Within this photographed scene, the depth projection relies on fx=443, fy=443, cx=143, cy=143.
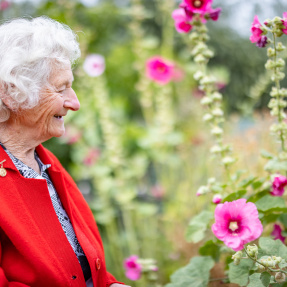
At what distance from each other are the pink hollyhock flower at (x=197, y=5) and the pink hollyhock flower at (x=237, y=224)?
0.72 m

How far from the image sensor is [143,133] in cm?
349

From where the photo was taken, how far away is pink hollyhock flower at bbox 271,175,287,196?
1.51 metres

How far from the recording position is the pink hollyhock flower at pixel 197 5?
61.5 inches

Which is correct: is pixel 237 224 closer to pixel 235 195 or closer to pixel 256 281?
pixel 256 281

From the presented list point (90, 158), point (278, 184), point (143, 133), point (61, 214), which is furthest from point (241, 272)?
point (143, 133)

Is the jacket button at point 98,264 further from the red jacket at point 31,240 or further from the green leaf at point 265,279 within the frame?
the green leaf at point 265,279

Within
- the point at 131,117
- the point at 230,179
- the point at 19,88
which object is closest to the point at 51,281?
the point at 19,88

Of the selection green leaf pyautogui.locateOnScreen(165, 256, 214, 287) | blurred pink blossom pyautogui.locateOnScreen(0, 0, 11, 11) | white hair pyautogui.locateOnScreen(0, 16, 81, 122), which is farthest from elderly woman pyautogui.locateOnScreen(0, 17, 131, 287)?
blurred pink blossom pyautogui.locateOnScreen(0, 0, 11, 11)

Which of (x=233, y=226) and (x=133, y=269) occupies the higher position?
(x=233, y=226)

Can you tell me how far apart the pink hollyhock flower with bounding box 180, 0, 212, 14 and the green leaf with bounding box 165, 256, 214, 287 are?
34.7 inches

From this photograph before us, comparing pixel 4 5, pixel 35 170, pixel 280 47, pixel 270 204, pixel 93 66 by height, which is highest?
pixel 4 5

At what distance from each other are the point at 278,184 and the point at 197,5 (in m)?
0.69

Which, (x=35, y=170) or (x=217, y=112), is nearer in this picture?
(x=35, y=170)

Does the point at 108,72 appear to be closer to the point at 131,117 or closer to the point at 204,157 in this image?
the point at 131,117
